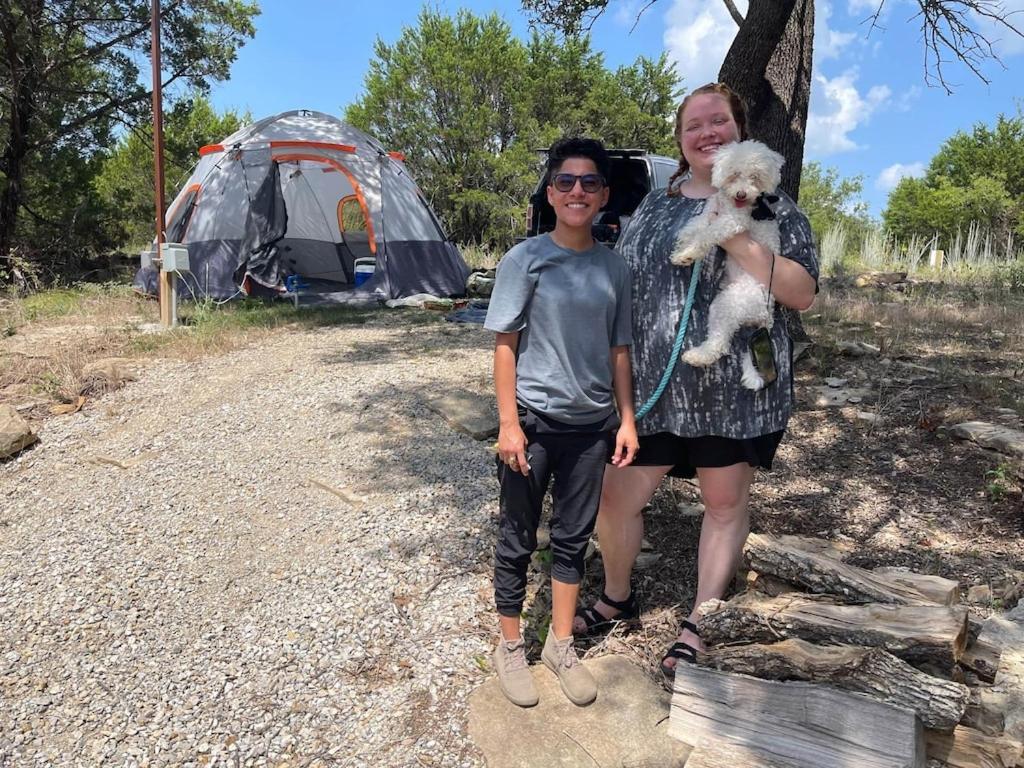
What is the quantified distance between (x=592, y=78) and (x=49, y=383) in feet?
68.7

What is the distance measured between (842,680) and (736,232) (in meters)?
1.17

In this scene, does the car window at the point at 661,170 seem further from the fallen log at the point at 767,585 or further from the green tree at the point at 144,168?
the green tree at the point at 144,168

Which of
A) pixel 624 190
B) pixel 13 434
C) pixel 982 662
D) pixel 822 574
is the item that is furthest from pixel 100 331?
pixel 982 662

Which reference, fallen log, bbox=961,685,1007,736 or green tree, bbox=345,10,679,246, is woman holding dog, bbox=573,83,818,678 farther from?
green tree, bbox=345,10,679,246

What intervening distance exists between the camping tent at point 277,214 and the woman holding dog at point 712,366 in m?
7.53

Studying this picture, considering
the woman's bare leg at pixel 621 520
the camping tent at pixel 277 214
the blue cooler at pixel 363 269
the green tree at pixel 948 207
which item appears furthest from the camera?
the green tree at pixel 948 207

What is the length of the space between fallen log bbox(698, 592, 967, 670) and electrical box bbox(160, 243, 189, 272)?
656 centimetres

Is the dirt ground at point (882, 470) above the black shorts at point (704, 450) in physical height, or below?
below

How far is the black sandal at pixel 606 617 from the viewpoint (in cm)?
259

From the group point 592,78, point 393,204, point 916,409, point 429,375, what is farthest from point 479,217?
point 916,409

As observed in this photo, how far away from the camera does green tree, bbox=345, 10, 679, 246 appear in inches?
776

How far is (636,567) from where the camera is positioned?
3014 millimetres

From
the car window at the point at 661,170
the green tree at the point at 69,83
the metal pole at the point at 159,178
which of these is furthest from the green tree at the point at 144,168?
the car window at the point at 661,170

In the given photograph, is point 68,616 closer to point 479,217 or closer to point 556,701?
point 556,701
